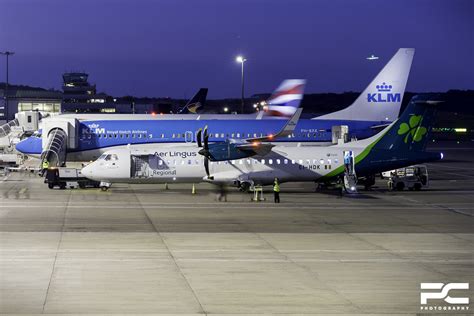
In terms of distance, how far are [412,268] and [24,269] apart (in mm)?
12511

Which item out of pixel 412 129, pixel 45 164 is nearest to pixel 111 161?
pixel 45 164

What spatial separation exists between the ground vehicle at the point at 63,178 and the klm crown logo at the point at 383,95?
26346mm

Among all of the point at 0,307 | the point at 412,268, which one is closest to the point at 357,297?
the point at 412,268

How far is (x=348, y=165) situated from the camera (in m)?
49.9

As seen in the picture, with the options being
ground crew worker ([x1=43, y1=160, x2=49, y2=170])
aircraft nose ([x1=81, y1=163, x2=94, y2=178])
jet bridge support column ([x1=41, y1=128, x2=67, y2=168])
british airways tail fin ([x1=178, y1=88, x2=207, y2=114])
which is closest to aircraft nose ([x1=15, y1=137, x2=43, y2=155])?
jet bridge support column ([x1=41, y1=128, x2=67, y2=168])

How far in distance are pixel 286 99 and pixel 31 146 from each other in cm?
2234

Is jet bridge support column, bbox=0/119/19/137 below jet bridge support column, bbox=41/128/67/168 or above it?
above

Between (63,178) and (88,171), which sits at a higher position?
A: (88,171)

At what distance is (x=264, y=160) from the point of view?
5000cm

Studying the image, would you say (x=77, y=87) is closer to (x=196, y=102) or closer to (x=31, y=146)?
(x=196, y=102)

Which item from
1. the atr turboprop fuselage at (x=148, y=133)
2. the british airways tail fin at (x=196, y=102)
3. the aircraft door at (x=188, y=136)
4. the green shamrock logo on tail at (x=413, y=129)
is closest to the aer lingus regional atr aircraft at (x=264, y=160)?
the green shamrock logo on tail at (x=413, y=129)

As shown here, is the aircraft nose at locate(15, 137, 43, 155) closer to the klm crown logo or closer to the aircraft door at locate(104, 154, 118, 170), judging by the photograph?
the aircraft door at locate(104, 154, 118, 170)

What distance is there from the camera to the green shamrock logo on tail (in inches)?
2007

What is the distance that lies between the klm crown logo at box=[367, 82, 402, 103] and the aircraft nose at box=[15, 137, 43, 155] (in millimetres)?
26757
